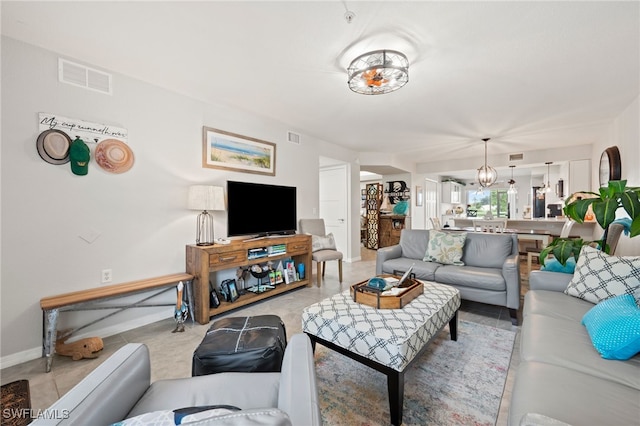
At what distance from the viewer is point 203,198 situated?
2.79 m

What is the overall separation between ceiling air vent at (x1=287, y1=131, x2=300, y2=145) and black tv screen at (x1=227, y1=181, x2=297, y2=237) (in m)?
0.81

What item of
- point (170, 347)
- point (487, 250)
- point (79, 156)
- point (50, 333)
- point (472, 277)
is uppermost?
point (79, 156)


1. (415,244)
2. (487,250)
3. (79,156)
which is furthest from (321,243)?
(79,156)

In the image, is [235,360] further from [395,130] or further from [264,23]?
[395,130]

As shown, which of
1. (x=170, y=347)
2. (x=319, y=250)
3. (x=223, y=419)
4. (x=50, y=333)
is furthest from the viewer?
(x=319, y=250)

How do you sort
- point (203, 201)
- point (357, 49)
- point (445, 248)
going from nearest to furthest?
point (357, 49)
point (203, 201)
point (445, 248)

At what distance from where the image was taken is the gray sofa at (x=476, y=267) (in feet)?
8.75

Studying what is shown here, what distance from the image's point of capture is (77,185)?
2262 millimetres

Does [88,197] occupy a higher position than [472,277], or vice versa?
[88,197]

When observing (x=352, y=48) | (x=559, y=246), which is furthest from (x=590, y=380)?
(x=352, y=48)

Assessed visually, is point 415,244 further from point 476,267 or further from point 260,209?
point 260,209

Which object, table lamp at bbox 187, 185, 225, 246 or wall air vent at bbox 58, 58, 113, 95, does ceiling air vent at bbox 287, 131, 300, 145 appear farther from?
wall air vent at bbox 58, 58, 113, 95

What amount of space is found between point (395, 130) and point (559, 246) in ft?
9.30

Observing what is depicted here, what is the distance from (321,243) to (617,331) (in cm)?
325
